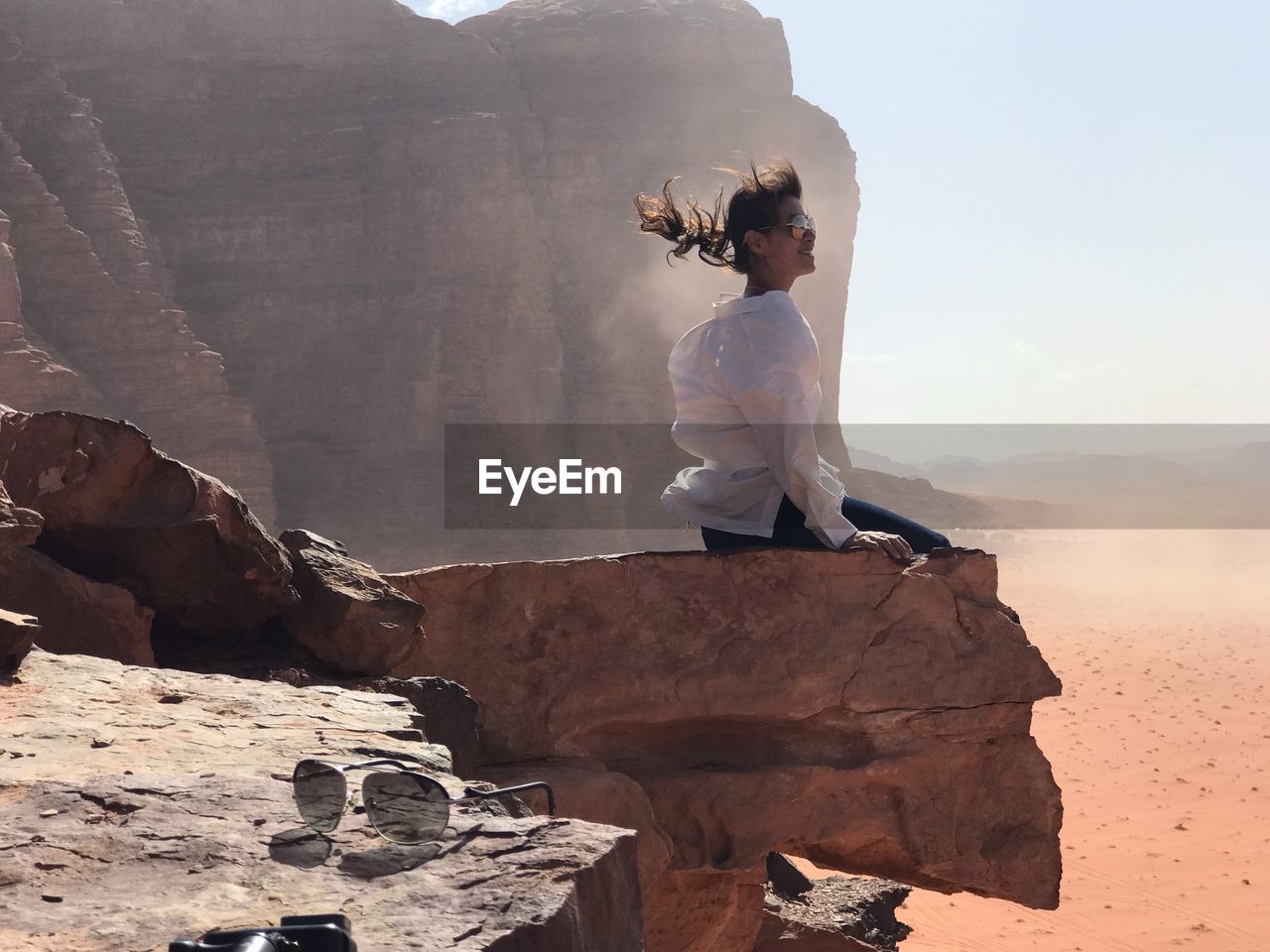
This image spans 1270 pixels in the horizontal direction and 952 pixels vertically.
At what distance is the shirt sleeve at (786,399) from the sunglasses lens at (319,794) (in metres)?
2.02

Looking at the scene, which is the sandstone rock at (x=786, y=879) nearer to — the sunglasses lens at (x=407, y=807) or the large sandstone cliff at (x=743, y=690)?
the large sandstone cliff at (x=743, y=690)

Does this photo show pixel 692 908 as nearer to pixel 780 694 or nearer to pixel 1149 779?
pixel 780 694

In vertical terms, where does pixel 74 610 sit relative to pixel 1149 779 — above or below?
above

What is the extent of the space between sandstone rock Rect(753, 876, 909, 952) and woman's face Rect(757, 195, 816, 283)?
10.8ft

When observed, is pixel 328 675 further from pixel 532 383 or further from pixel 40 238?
pixel 532 383

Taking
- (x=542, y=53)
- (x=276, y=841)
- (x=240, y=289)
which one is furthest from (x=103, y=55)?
(x=276, y=841)

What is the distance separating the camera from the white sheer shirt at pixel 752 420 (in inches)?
145

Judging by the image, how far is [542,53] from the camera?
29781mm

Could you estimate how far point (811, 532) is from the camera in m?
3.89

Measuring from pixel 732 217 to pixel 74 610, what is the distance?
2220 millimetres

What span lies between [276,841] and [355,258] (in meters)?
26.0

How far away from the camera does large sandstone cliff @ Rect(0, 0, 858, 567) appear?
75.4 feet

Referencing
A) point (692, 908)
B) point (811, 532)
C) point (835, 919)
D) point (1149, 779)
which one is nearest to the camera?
point (811, 532)

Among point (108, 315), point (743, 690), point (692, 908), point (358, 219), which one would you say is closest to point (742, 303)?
point (743, 690)
